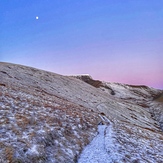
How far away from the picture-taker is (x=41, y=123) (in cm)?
1220

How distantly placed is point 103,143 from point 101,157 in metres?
1.90

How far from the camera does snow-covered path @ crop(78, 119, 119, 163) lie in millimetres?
9711

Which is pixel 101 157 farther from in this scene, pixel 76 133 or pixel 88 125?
pixel 88 125

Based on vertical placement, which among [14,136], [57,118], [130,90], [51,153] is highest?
[130,90]

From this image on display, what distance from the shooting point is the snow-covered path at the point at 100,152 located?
9711mm

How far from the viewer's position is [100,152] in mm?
10531

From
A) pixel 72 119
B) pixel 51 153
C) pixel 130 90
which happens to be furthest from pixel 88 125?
pixel 130 90

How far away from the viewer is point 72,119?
15.1m

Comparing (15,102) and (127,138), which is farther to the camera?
(15,102)

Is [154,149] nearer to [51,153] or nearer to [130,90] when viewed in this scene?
[51,153]

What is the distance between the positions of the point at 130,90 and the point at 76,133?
229 ft

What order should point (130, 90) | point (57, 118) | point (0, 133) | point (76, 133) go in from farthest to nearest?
point (130, 90)
point (57, 118)
point (76, 133)
point (0, 133)

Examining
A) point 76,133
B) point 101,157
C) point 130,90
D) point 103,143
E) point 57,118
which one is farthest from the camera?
point 130,90

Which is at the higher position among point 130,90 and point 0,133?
point 130,90
